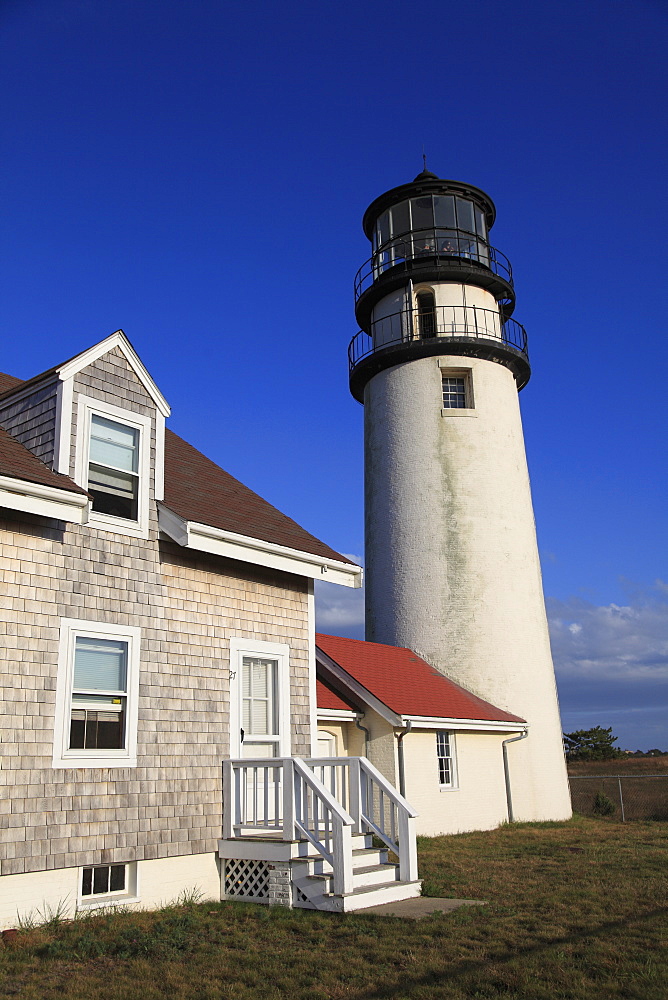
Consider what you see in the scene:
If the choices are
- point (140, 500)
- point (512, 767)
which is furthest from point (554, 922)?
point (512, 767)

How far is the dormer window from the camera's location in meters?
11.0

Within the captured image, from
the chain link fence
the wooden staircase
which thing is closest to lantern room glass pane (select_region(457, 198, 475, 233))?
the chain link fence

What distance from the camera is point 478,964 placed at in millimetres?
7500

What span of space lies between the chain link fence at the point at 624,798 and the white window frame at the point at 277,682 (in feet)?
44.0

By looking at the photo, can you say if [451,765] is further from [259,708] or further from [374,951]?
[374,951]

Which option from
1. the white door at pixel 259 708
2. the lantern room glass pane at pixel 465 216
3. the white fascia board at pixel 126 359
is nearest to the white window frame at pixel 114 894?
the white door at pixel 259 708

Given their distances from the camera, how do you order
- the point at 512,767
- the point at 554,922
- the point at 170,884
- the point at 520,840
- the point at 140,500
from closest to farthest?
1. the point at 554,922
2. the point at 170,884
3. the point at 140,500
4. the point at 520,840
5. the point at 512,767

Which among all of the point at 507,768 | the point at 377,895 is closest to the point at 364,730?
the point at 507,768

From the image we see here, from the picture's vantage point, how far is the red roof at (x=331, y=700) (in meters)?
18.2

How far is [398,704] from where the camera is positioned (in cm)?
1844

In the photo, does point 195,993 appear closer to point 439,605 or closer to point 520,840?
point 520,840

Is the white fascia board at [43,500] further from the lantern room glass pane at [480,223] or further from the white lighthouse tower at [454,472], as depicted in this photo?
the lantern room glass pane at [480,223]

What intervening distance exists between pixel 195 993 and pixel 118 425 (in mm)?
6913

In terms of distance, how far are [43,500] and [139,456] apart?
6.94 feet
